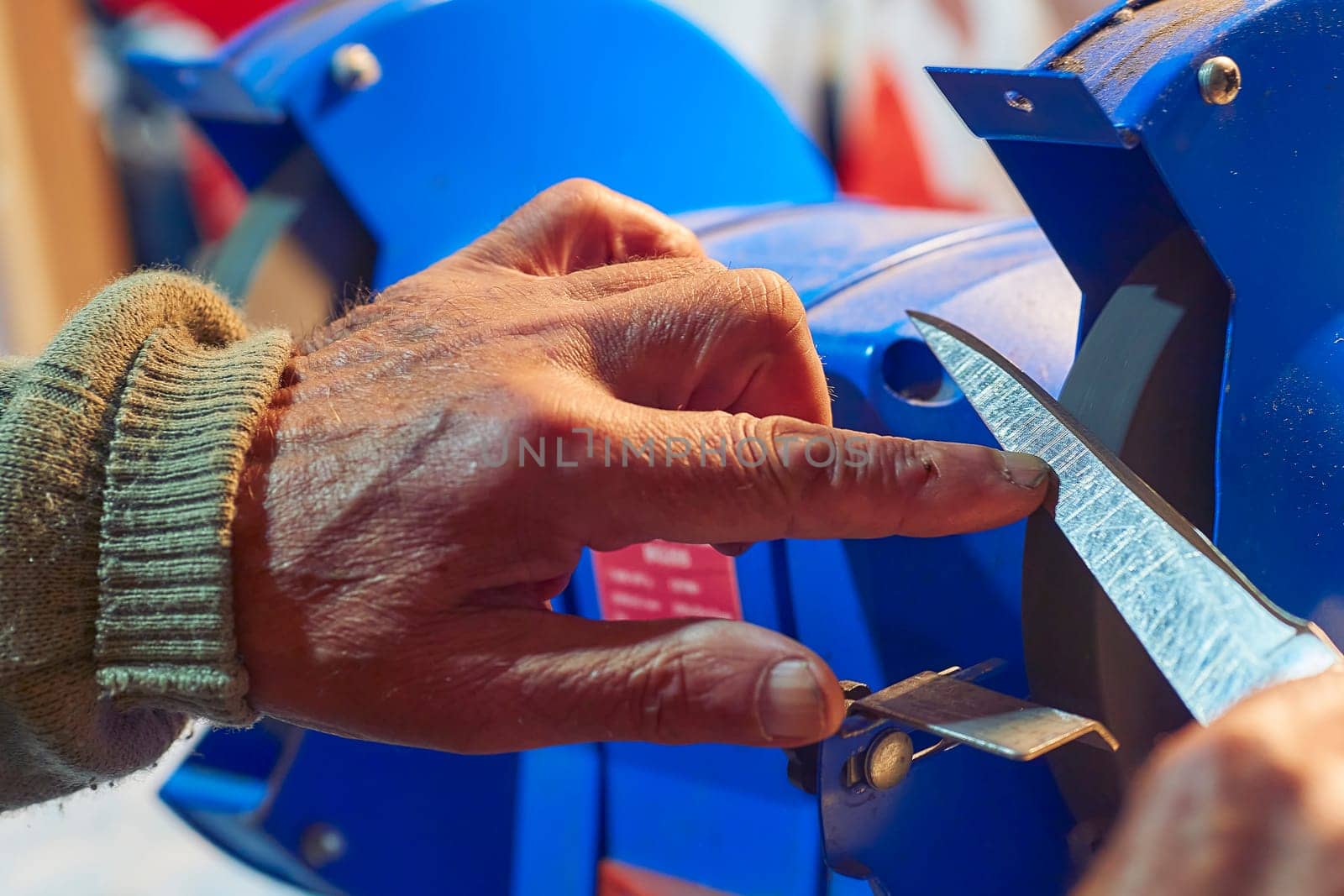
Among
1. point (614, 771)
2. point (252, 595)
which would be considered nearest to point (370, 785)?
point (614, 771)

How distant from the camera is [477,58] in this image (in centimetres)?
87

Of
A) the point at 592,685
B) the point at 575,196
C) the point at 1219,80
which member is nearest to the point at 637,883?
the point at 592,685

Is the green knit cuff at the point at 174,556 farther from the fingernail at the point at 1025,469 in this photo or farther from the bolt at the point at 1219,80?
the bolt at the point at 1219,80

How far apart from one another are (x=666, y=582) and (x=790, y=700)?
0.76 ft

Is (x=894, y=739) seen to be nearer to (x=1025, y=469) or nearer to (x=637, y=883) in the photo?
(x=1025, y=469)

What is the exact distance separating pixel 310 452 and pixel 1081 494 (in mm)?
337

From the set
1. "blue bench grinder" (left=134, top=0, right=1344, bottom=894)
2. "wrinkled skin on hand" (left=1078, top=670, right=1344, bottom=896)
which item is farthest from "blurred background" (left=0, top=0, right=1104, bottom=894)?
"wrinkled skin on hand" (left=1078, top=670, right=1344, bottom=896)

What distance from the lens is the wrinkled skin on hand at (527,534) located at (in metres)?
0.46

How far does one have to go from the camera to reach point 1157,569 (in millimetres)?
454

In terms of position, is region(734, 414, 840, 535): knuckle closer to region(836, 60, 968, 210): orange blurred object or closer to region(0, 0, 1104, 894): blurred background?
region(0, 0, 1104, 894): blurred background

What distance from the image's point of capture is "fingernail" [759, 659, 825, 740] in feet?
1.47

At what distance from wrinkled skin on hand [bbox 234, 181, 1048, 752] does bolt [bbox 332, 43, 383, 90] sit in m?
0.39

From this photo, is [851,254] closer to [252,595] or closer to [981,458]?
[981,458]

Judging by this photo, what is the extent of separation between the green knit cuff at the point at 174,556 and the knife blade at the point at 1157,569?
341 millimetres
